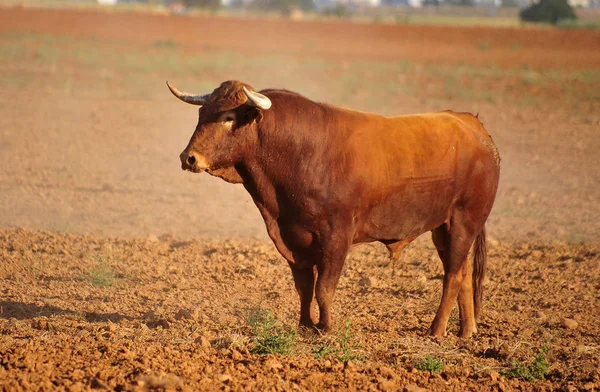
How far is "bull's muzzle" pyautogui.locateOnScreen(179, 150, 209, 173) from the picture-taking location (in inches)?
266

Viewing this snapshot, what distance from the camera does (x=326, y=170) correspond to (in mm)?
7082

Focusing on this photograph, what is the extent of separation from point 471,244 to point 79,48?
107 feet

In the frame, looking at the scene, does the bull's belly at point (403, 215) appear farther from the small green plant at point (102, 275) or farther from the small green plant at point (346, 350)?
the small green plant at point (102, 275)

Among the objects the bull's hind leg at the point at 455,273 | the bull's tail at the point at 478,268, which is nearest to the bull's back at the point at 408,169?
the bull's hind leg at the point at 455,273

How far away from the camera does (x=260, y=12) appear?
9975cm

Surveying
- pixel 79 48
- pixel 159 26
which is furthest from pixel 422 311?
pixel 159 26

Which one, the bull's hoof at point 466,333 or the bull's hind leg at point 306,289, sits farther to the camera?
the bull's hoof at point 466,333

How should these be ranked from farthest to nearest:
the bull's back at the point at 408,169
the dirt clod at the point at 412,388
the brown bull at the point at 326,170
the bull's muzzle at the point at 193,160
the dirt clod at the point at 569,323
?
the dirt clod at the point at 569,323, the bull's back at the point at 408,169, the brown bull at the point at 326,170, the bull's muzzle at the point at 193,160, the dirt clod at the point at 412,388

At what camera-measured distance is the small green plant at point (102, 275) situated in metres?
8.95

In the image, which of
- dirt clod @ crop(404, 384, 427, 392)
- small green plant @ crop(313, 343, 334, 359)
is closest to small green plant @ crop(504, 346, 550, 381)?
dirt clod @ crop(404, 384, 427, 392)

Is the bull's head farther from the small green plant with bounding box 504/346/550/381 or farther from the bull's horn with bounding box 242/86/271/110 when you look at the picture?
the small green plant with bounding box 504/346/550/381

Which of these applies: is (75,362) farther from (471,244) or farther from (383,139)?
(471,244)

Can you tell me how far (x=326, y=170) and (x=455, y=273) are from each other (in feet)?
5.34

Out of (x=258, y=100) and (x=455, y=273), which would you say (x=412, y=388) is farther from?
(x=258, y=100)
